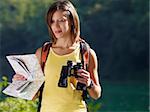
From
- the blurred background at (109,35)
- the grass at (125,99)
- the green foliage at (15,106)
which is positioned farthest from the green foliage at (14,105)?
the blurred background at (109,35)


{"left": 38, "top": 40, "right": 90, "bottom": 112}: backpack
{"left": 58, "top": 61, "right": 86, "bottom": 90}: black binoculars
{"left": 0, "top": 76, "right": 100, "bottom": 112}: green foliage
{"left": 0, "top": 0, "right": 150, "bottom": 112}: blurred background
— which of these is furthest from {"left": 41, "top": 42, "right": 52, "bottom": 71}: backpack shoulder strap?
{"left": 0, "top": 0, "right": 150, "bottom": 112}: blurred background

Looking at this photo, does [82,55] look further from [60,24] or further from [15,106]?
[15,106]

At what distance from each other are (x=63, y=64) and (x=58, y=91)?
0.40 ft

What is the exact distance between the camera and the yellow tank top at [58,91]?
230 cm

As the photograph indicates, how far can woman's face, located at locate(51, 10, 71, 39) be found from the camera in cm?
233

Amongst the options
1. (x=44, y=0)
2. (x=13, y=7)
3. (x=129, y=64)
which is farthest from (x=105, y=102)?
(x=13, y=7)

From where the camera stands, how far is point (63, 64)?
232cm

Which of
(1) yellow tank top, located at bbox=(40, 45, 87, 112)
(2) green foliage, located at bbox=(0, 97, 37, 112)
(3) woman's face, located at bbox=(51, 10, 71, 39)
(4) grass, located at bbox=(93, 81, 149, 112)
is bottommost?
(4) grass, located at bbox=(93, 81, 149, 112)

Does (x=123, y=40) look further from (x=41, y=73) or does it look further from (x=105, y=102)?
(x=41, y=73)

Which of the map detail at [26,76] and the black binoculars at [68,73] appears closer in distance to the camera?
the black binoculars at [68,73]

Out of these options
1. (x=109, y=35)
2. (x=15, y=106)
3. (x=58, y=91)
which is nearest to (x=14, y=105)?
(x=15, y=106)

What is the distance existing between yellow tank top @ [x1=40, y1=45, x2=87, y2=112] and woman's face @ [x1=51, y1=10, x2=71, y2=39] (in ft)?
0.30

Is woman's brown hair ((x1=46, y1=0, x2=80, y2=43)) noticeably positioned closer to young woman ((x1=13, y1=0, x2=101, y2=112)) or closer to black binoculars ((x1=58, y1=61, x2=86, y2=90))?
young woman ((x1=13, y1=0, x2=101, y2=112))

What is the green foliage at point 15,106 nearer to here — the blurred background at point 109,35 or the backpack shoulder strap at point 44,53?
the backpack shoulder strap at point 44,53
